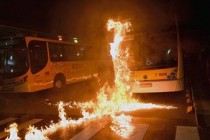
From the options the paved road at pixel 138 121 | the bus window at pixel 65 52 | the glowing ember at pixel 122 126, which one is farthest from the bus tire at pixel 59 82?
the glowing ember at pixel 122 126

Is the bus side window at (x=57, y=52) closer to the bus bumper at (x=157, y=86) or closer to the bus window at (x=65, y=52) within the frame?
the bus window at (x=65, y=52)

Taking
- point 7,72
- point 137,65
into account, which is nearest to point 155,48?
point 137,65

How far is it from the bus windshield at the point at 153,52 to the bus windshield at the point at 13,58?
590 cm

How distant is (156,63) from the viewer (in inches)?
400

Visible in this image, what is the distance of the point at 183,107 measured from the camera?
926 centimetres

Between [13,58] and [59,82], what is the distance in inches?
141

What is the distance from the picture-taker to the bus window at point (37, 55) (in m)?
13.1

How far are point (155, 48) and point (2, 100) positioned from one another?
9.52 m

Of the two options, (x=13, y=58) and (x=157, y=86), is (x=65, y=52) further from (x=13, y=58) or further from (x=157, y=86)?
(x=157, y=86)

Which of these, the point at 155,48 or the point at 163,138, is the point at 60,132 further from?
the point at 155,48

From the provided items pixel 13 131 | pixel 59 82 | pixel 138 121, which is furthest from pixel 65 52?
pixel 138 121

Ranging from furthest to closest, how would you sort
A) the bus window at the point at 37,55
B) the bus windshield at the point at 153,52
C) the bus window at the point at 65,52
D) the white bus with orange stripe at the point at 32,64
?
the bus window at the point at 65,52 < the bus window at the point at 37,55 < the white bus with orange stripe at the point at 32,64 < the bus windshield at the point at 153,52

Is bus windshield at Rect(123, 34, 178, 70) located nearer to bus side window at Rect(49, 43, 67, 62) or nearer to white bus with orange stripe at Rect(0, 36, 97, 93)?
white bus with orange stripe at Rect(0, 36, 97, 93)

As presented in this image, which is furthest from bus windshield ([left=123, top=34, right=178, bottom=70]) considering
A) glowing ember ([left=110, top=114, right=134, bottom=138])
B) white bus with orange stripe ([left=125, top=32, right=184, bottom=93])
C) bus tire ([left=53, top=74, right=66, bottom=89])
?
bus tire ([left=53, top=74, right=66, bottom=89])
